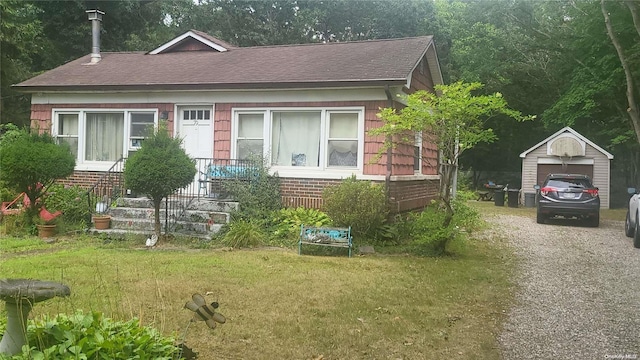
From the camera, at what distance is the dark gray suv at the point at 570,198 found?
50.6 feet

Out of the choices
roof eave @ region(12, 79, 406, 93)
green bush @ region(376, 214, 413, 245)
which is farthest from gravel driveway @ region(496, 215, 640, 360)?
roof eave @ region(12, 79, 406, 93)

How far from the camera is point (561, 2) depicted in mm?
27984

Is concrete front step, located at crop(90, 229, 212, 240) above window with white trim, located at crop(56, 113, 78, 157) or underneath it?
underneath

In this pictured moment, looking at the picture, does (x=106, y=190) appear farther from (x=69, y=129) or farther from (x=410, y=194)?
(x=410, y=194)

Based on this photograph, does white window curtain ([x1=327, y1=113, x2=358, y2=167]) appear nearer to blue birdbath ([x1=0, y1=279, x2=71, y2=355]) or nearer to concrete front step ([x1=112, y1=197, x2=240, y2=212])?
concrete front step ([x1=112, y1=197, x2=240, y2=212])

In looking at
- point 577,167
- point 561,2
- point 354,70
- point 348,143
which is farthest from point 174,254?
point 561,2

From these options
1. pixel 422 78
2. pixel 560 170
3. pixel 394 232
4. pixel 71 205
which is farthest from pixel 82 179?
pixel 560 170

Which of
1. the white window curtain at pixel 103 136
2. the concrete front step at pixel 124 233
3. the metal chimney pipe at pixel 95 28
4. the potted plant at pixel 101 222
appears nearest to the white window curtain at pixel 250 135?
the concrete front step at pixel 124 233

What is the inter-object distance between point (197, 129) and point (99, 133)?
123 inches

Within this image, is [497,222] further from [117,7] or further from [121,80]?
[117,7]

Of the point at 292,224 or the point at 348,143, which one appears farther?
the point at 348,143

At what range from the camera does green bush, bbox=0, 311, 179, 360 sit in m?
2.99

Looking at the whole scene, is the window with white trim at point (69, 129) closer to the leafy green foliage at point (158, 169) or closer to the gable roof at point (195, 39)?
the gable roof at point (195, 39)

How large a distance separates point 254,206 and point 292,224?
1.06 metres
